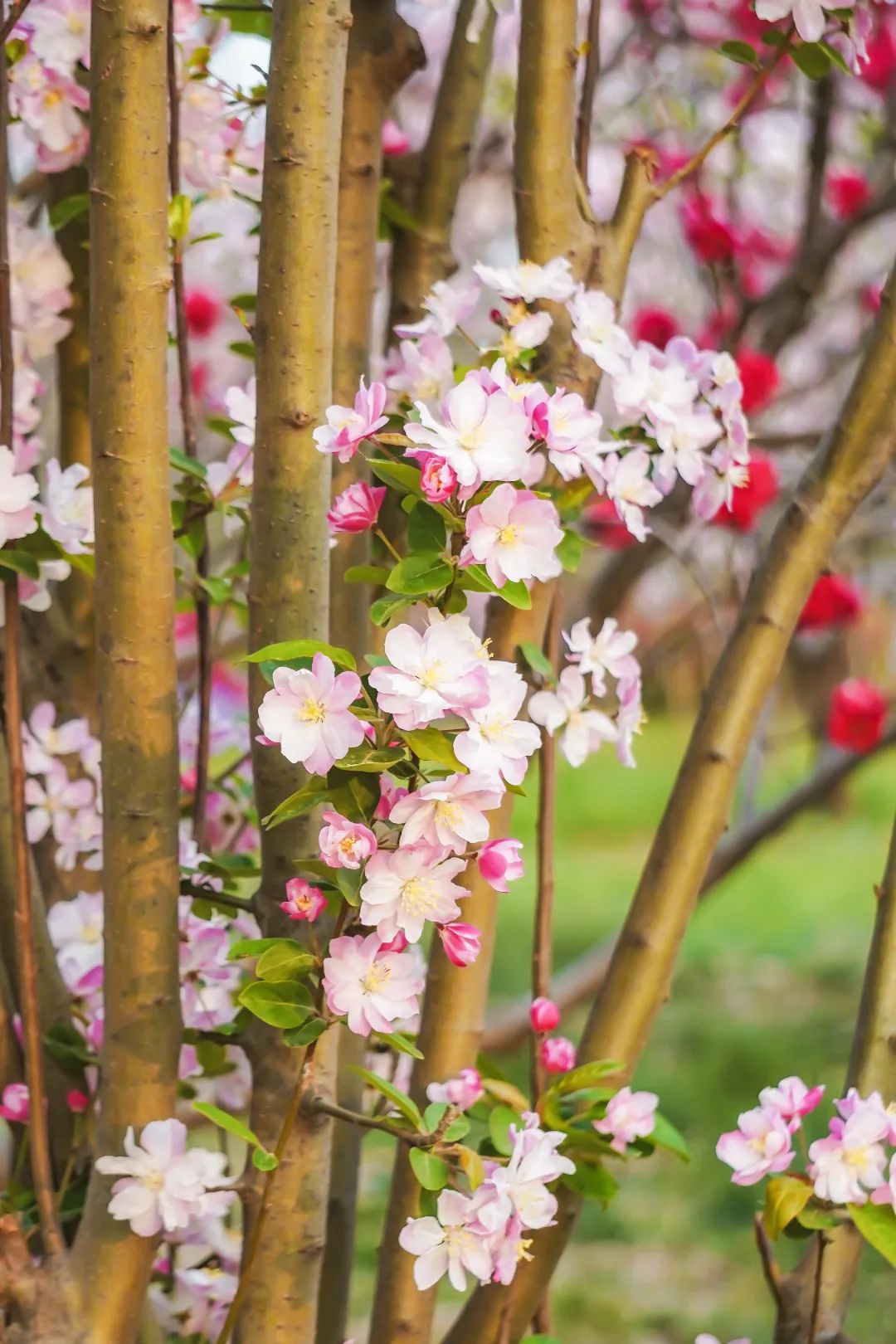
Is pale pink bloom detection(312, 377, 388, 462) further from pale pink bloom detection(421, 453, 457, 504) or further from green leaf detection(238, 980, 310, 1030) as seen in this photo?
green leaf detection(238, 980, 310, 1030)

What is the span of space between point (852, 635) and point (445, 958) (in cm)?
527

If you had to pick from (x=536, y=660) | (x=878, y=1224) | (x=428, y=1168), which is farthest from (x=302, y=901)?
(x=878, y=1224)

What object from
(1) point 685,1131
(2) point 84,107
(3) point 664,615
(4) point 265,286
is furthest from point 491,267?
(3) point 664,615

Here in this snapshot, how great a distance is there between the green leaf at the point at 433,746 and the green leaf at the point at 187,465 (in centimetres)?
32

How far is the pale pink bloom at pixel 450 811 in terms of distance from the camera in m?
0.53

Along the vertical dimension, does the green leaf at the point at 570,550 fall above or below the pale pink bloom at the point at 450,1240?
above

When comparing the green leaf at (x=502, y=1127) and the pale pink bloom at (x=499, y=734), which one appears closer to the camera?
the pale pink bloom at (x=499, y=734)

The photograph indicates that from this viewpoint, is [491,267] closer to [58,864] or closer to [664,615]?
[58,864]

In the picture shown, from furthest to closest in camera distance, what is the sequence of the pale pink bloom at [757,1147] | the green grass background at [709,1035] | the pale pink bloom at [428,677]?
the green grass background at [709,1035] → the pale pink bloom at [757,1147] → the pale pink bloom at [428,677]

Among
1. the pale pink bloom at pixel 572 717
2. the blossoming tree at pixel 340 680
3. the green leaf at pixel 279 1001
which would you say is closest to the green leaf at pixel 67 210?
the blossoming tree at pixel 340 680

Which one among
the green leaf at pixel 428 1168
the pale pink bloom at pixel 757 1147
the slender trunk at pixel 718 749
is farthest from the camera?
the slender trunk at pixel 718 749

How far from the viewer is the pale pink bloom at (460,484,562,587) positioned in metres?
0.55

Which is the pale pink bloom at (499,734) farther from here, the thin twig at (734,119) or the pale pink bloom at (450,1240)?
the thin twig at (734,119)

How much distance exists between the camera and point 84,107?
864 millimetres
